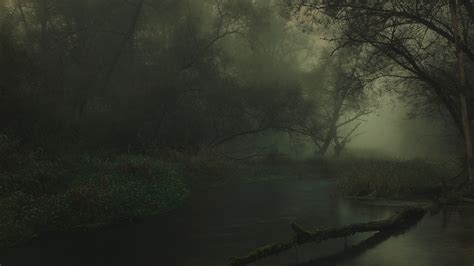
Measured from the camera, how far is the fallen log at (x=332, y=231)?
40.0 ft

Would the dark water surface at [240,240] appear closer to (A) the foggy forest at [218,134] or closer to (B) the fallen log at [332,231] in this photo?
(A) the foggy forest at [218,134]

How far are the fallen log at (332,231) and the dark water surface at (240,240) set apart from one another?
35 centimetres

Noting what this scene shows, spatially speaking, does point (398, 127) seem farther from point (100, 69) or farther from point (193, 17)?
point (100, 69)

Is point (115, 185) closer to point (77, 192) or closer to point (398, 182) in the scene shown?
point (77, 192)

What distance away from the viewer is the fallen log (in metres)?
12.2

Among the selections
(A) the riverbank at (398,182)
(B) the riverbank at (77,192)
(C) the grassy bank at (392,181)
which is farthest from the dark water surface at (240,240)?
(C) the grassy bank at (392,181)

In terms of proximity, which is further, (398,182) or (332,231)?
(398,182)

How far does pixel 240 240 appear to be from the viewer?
15969 mm

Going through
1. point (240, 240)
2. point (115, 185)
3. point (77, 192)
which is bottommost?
point (240, 240)

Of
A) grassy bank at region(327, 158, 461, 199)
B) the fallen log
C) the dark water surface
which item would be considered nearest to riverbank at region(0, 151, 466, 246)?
grassy bank at region(327, 158, 461, 199)

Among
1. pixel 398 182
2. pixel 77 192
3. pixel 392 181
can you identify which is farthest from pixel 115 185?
pixel 398 182

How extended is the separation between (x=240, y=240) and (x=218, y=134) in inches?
977

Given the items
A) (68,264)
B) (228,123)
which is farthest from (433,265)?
(228,123)

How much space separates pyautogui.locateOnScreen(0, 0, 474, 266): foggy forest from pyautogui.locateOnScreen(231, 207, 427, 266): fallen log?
54 millimetres
